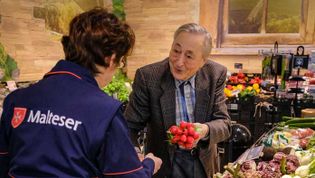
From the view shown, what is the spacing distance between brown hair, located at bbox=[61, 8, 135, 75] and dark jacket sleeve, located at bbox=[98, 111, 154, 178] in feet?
0.79

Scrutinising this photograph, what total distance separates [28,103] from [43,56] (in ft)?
12.4

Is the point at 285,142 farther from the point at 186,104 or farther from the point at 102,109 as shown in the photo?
the point at 102,109

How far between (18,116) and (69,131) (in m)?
0.24

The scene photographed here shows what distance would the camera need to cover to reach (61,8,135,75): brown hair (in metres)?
1.29

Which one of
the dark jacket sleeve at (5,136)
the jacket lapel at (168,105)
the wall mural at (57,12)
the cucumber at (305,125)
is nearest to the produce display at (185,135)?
the jacket lapel at (168,105)

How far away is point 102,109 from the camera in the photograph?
1.21m

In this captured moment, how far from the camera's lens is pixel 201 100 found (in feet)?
7.22

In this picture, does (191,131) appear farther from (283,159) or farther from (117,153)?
(117,153)

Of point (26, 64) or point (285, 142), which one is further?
point (26, 64)

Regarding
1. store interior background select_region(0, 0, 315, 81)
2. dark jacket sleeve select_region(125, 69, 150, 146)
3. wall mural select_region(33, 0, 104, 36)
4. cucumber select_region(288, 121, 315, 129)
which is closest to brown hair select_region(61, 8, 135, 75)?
dark jacket sleeve select_region(125, 69, 150, 146)

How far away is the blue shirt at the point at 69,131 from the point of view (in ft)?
3.87

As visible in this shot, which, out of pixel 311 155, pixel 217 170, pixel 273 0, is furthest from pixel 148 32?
pixel 311 155

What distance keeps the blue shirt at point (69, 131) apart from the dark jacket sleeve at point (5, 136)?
49mm

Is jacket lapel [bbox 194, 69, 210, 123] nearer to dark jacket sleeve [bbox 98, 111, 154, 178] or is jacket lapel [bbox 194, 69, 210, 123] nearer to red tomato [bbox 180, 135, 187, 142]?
red tomato [bbox 180, 135, 187, 142]
